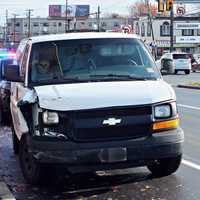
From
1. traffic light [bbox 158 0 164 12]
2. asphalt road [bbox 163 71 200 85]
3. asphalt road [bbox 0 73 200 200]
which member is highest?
traffic light [bbox 158 0 164 12]

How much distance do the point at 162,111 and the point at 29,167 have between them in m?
1.81

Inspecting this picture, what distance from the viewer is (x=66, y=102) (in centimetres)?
677

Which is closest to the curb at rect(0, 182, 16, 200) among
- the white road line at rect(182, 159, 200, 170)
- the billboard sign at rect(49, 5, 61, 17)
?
the white road line at rect(182, 159, 200, 170)

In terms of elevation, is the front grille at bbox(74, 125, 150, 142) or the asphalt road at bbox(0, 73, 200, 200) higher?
the front grille at bbox(74, 125, 150, 142)

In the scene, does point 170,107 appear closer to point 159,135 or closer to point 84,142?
point 159,135

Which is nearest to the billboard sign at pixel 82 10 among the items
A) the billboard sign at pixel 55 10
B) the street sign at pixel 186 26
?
the billboard sign at pixel 55 10

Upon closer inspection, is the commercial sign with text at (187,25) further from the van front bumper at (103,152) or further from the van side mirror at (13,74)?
the van front bumper at (103,152)

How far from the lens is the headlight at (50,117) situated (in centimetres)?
681

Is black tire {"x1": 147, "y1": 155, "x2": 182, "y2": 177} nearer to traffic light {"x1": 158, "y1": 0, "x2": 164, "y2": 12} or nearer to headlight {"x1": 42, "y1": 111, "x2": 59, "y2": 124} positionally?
headlight {"x1": 42, "y1": 111, "x2": 59, "y2": 124}

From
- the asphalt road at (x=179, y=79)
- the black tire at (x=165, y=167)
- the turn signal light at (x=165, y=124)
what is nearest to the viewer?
the turn signal light at (x=165, y=124)

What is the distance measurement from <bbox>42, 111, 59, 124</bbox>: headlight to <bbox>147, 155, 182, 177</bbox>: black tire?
5.15 ft

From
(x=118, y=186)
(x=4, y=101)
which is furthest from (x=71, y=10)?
(x=118, y=186)

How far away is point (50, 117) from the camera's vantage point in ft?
22.4

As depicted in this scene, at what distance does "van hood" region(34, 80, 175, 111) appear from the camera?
6762 mm
